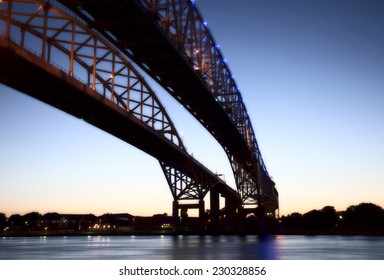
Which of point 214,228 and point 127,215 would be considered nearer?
point 214,228

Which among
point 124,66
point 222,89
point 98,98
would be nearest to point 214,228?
point 222,89

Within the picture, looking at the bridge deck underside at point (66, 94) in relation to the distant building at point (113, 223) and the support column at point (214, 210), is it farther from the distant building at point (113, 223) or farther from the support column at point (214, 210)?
the distant building at point (113, 223)

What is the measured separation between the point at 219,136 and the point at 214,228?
16.6 metres

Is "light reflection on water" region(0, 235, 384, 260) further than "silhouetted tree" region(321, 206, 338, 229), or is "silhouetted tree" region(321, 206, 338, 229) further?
"silhouetted tree" region(321, 206, 338, 229)

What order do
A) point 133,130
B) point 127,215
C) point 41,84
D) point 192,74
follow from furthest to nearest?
point 127,215
point 133,130
point 192,74
point 41,84

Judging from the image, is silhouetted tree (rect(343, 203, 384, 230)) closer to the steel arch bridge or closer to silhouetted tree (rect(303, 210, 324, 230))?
silhouetted tree (rect(303, 210, 324, 230))

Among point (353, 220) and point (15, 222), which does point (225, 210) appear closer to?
point (353, 220)

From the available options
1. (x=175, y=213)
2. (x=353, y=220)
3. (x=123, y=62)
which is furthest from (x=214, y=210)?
(x=353, y=220)

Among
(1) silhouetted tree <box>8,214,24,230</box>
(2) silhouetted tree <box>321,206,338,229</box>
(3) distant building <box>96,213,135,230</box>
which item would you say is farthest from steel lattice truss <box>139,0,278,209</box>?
(1) silhouetted tree <box>8,214,24,230</box>

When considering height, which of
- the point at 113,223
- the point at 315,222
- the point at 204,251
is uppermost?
the point at 113,223

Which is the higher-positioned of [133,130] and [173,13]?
[173,13]

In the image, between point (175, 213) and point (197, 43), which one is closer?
point (197, 43)
